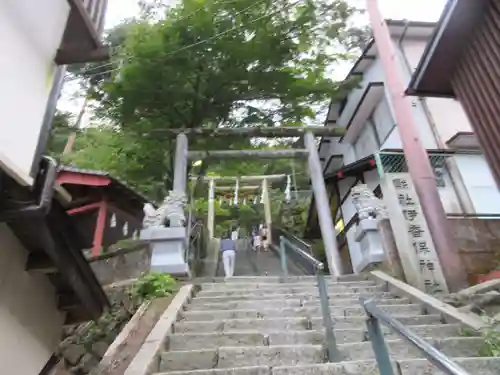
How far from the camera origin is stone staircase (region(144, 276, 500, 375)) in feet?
12.3

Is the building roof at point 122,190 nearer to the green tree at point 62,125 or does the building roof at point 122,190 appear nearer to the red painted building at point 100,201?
the red painted building at point 100,201

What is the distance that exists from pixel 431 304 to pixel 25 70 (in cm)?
604

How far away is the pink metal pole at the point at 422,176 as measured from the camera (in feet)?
21.6

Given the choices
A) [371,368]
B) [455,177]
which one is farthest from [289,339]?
[455,177]

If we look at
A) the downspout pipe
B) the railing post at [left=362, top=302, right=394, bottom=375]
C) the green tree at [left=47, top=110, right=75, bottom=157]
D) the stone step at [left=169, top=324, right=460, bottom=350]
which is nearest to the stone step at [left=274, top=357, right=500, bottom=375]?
the stone step at [left=169, top=324, right=460, bottom=350]

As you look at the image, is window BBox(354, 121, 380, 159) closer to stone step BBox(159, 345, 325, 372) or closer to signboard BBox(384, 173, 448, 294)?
signboard BBox(384, 173, 448, 294)

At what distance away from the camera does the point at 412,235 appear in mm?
7488

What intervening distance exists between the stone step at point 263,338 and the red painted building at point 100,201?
8.31 ft

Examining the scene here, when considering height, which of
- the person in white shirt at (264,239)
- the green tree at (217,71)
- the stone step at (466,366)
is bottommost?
the stone step at (466,366)

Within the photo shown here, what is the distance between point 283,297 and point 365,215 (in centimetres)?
307

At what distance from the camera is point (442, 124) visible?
12117mm

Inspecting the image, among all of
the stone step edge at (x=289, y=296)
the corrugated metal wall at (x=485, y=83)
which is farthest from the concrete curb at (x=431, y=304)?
the corrugated metal wall at (x=485, y=83)

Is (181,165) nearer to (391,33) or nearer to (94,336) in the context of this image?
(94,336)

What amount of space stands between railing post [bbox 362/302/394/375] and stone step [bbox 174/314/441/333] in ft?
8.64
